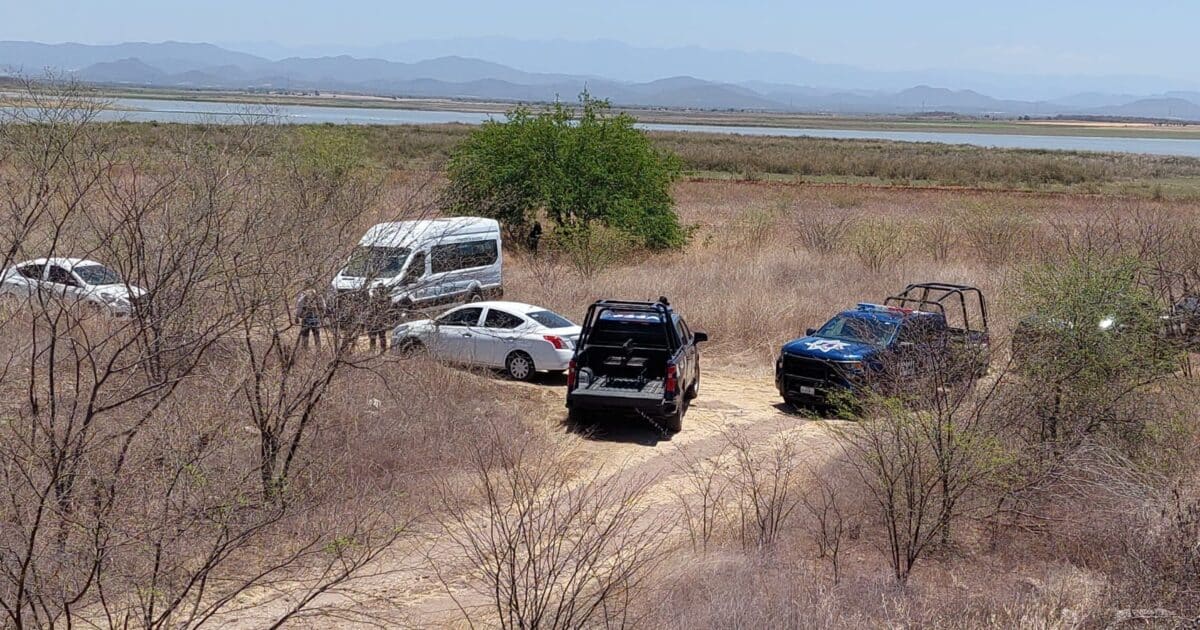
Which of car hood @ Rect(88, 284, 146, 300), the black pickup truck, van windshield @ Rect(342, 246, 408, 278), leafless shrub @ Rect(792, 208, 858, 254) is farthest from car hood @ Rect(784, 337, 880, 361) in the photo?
leafless shrub @ Rect(792, 208, 858, 254)

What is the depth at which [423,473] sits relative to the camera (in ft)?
41.3

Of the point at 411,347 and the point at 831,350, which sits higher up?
the point at 831,350

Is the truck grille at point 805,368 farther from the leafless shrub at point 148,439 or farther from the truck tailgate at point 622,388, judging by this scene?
the leafless shrub at point 148,439

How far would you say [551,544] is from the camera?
7.03 metres

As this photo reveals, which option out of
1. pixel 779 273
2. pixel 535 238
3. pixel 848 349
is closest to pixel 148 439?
pixel 848 349

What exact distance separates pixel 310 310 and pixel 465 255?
39.3ft

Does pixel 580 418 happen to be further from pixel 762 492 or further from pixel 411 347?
pixel 762 492

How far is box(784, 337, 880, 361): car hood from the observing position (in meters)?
16.4

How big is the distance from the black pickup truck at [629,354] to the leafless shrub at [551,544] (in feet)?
6.05

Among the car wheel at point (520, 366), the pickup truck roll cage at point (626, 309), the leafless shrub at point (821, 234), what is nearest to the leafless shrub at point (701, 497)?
the pickup truck roll cage at point (626, 309)

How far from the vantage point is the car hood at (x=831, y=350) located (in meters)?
16.4

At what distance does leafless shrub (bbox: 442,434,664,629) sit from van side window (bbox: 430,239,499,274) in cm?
884

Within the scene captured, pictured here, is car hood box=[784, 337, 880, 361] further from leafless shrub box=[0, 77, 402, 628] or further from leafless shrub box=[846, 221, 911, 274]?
leafless shrub box=[846, 221, 911, 274]

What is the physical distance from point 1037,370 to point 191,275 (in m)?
9.55
